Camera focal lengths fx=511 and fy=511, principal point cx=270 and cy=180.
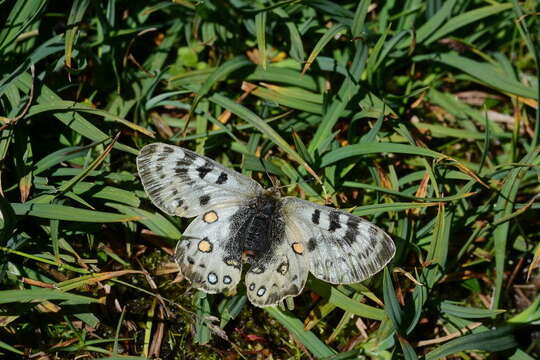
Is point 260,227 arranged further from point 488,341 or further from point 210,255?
point 488,341

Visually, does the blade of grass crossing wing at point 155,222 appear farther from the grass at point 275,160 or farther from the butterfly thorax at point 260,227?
the butterfly thorax at point 260,227

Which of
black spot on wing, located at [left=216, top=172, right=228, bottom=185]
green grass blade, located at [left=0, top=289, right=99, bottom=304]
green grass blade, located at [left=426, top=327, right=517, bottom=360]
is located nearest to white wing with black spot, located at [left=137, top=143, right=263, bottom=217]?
black spot on wing, located at [left=216, top=172, right=228, bottom=185]

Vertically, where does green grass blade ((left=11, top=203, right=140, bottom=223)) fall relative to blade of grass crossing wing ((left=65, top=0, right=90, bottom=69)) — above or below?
below

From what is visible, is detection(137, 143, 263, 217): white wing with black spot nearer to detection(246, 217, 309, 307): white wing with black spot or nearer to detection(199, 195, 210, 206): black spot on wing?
detection(199, 195, 210, 206): black spot on wing

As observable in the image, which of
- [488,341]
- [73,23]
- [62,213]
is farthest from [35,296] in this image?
[488,341]

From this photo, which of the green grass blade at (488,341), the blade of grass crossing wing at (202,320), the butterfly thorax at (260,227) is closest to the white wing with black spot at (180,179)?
the butterfly thorax at (260,227)

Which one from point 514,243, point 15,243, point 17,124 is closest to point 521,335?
point 514,243
